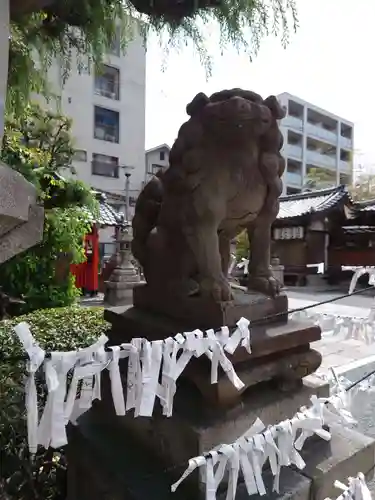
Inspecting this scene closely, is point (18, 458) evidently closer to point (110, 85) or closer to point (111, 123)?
point (111, 123)

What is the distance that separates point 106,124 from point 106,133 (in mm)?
605

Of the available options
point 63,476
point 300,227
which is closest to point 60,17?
point 63,476

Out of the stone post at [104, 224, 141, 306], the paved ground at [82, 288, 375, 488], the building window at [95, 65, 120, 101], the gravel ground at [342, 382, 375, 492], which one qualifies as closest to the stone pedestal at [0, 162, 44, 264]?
the paved ground at [82, 288, 375, 488]

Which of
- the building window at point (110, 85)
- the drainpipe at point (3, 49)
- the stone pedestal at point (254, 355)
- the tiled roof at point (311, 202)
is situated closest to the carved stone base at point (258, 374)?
the stone pedestal at point (254, 355)

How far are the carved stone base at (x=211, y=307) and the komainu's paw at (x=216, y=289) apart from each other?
29 millimetres

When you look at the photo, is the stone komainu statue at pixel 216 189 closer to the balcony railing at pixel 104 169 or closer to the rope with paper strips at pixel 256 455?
the rope with paper strips at pixel 256 455

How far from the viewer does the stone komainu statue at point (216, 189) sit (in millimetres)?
1883

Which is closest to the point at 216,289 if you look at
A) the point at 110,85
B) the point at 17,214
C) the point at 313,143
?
the point at 17,214

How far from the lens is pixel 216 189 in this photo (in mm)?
1896

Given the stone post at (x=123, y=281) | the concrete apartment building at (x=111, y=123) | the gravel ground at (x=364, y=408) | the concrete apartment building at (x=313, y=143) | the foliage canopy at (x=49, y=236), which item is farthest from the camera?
the concrete apartment building at (x=313, y=143)

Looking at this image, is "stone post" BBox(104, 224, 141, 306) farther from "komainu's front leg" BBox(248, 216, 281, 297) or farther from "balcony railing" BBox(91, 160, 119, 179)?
"balcony railing" BBox(91, 160, 119, 179)

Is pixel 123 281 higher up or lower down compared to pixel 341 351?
higher up

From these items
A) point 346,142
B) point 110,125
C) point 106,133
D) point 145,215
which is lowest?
point 145,215

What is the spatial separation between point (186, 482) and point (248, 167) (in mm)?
1588
